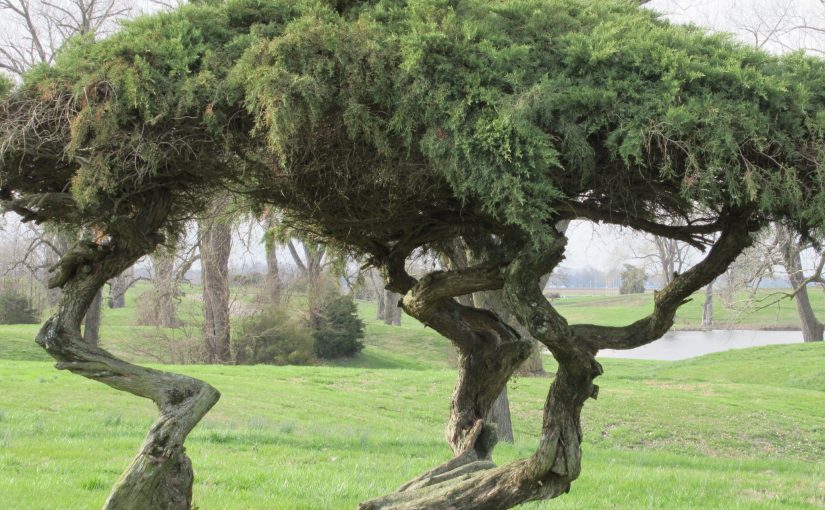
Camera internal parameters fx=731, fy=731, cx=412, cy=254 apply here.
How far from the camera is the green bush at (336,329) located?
33219mm

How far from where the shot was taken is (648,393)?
856 inches

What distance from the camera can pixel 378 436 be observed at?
42.4ft

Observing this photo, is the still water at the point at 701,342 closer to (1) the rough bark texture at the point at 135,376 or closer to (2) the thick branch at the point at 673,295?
(2) the thick branch at the point at 673,295

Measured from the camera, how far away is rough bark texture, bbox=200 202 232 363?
2728 cm

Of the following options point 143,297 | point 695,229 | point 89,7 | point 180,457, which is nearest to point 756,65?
point 695,229

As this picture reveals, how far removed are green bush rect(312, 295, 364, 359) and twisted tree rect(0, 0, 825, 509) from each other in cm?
2789

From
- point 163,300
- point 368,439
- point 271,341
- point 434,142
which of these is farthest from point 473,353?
point 163,300

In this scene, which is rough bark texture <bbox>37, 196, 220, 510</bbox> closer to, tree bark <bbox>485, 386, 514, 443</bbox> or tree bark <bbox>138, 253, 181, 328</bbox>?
tree bark <bbox>485, 386, 514, 443</bbox>

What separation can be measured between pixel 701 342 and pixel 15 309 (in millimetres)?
42507

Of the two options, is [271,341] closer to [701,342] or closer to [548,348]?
[548,348]

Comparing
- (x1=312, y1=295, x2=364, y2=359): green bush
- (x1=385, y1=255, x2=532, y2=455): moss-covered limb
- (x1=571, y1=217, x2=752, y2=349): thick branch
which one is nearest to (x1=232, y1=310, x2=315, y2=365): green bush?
(x1=312, y1=295, x2=364, y2=359): green bush

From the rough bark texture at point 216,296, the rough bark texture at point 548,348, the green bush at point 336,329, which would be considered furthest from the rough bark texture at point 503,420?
the green bush at point 336,329

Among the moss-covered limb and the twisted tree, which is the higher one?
the twisted tree

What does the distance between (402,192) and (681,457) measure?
10743mm
